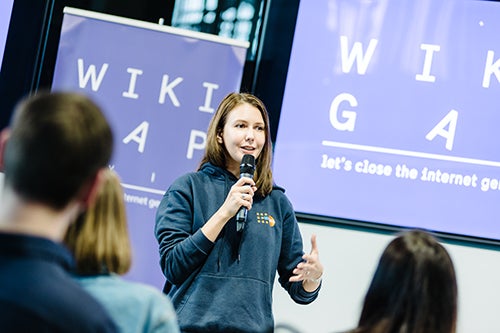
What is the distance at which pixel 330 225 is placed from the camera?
445cm

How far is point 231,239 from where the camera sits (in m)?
3.04

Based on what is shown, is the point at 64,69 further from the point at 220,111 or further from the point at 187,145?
the point at 220,111

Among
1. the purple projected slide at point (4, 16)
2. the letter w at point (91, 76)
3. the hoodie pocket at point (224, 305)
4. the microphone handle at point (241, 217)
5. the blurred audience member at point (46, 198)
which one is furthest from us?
the purple projected slide at point (4, 16)

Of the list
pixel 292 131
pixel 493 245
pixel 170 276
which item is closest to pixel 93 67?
pixel 292 131

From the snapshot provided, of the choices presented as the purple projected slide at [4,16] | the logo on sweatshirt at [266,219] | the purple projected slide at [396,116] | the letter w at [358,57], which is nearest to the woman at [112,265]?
the logo on sweatshirt at [266,219]

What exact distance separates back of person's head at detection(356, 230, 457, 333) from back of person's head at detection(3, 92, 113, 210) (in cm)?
76

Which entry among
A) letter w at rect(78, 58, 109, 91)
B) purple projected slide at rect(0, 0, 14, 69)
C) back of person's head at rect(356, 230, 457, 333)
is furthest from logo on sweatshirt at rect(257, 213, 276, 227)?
purple projected slide at rect(0, 0, 14, 69)

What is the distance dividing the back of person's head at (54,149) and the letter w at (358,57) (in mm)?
3201

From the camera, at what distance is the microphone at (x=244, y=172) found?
3.02 m

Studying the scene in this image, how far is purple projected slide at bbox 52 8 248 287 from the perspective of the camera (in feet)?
14.4

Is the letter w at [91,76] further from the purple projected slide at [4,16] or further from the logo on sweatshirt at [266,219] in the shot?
the logo on sweatshirt at [266,219]

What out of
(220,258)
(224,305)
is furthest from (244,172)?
(224,305)

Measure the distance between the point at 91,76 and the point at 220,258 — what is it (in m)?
1.84

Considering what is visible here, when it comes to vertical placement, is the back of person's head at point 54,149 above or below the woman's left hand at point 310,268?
above
